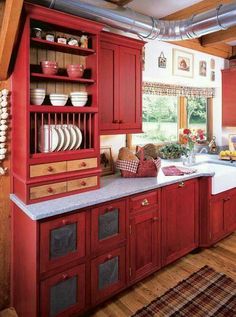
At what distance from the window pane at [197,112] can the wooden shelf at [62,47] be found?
7.46ft

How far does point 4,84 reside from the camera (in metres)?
1.99

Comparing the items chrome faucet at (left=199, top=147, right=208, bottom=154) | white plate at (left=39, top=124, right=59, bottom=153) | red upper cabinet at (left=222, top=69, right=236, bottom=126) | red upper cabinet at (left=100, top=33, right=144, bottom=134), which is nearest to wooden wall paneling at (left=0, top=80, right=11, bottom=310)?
white plate at (left=39, top=124, right=59, bottom=153)

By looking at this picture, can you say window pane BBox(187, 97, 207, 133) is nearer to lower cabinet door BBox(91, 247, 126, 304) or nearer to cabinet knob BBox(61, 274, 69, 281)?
lower cabinet door BBox(91, 247, 126, 304)

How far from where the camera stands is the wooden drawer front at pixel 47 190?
1839 millimetres

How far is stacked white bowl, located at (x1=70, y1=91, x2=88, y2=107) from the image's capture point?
2074 mm

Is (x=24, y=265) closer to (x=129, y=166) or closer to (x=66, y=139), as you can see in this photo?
(x=66, y=139)

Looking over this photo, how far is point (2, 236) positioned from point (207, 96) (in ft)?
11.3

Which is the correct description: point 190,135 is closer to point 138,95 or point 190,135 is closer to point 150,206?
point 138,95

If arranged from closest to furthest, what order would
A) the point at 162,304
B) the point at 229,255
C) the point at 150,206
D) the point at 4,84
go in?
1. the point at 4,84
2. the point at 162,304
3. the point at 150,206
4. the point at 229,255

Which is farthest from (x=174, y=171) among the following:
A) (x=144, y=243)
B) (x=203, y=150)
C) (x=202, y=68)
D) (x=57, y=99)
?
(x=202, y=68)

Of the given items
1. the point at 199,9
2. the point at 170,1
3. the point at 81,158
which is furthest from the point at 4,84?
the point at 199,9

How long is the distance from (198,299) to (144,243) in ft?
2.01

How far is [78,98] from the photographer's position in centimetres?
208

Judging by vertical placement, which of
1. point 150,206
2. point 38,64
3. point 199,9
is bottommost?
point 150,206
